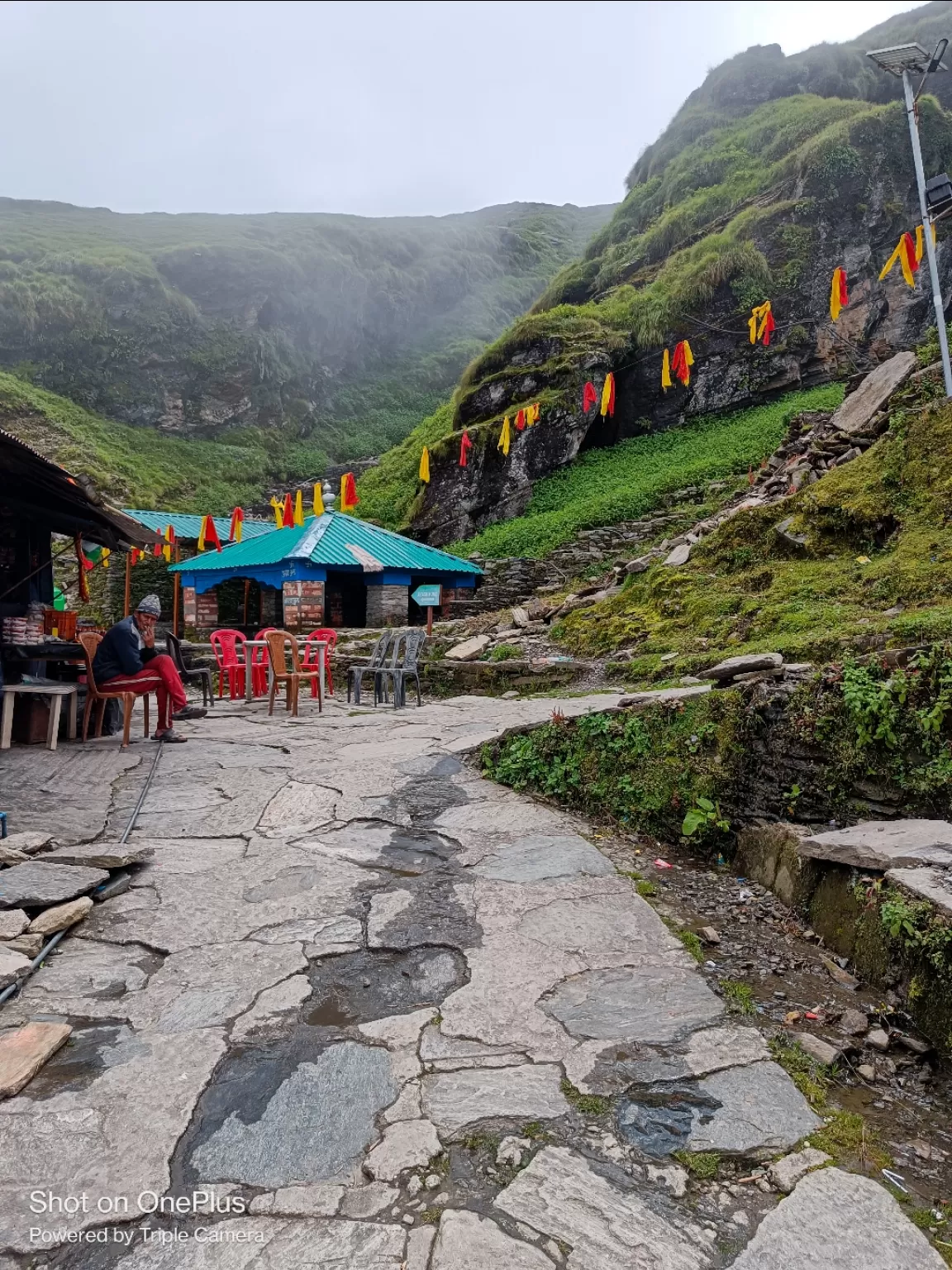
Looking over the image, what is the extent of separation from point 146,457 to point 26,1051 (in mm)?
37199

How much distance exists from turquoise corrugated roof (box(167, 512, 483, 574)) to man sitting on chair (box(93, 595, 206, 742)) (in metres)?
9.76

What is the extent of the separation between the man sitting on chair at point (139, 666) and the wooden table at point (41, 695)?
341mm

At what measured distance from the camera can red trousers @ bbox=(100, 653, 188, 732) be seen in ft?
22.2

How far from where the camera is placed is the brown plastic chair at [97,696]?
6.78 metres

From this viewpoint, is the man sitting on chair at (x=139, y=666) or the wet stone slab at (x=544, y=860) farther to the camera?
the man sitting on chair at (x=139, y=666)

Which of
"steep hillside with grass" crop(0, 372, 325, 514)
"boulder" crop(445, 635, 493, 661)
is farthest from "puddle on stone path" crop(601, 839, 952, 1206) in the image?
"steep hillside with grass" crop(0, 372, 325, 514)

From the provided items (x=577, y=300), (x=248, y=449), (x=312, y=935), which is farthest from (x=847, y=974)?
(x=248, y=449)

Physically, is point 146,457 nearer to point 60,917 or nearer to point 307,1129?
point 60,917

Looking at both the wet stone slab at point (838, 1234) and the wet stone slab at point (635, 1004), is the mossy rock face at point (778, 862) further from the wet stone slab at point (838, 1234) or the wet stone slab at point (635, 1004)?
the wet stone slab at point (838, 1234)

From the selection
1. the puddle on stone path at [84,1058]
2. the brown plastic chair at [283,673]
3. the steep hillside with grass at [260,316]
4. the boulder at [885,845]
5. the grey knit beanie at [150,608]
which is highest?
the steep hillside with grass at [260,316]

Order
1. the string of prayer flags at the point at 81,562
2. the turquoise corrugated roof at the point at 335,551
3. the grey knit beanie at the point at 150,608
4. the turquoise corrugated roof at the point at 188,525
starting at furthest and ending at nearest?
1. the turquoise corrugated roof at the point at 188,525
2. the turquoise corrugated roof at the point at 335,551
3. the string of prayer flags at the point at 81,562
4. the grey knit beanie at the point at 150,608

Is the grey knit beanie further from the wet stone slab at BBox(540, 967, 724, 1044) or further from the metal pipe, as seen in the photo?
the wet stone slab at BBox(540, 967, 724, 1044)

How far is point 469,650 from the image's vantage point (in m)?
11.0

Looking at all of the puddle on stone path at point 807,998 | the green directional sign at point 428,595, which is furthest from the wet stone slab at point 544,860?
the green directional sign at point 428,595
